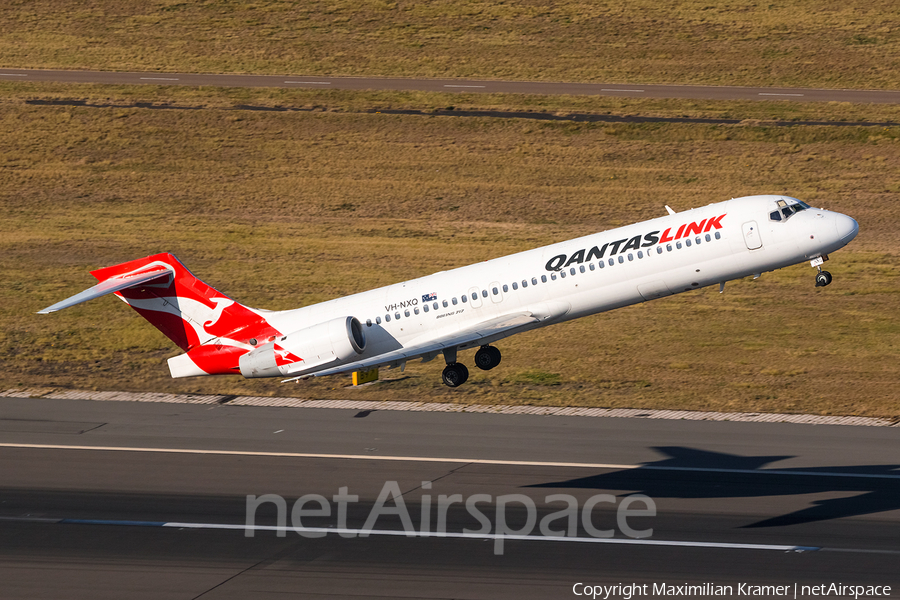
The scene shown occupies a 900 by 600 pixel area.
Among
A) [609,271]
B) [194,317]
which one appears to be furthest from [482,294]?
[194,317]

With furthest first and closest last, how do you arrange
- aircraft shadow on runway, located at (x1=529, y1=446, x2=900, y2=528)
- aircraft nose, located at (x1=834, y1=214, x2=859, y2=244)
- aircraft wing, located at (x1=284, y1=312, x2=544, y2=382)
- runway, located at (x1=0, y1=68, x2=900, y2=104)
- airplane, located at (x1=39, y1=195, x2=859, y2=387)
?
runway, located at (x1=0, y1=68, x2=900, y2=104), aircraft shadow on runway, located at (x1=529, y1=446, x2=900, y2=528), aircraft wing, located at (x1=284, y1=312, x2=544, y2=382), airplane, located at (x1=39, y1=195, x2=859, y2=387), aircraft nose, located at (x1=834, y1=214, x2=859, y2=244)

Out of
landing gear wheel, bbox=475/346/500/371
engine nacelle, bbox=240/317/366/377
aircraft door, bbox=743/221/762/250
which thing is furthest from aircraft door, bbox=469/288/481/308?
aircraft door, bbox=743/221/762/250

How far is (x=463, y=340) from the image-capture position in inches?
1420

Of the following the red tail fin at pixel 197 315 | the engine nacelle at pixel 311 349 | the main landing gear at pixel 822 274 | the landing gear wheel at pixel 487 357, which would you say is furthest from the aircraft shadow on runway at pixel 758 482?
the red tail fin at pixel 197 315

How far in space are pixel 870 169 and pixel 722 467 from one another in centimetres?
3897

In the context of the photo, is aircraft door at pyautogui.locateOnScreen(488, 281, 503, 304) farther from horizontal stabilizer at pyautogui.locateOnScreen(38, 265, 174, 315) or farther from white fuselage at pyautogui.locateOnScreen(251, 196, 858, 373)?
horizontal stabilizer at pyautogui.locateOnScreen(38, 265, 174, 315)

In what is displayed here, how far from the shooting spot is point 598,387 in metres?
49.6

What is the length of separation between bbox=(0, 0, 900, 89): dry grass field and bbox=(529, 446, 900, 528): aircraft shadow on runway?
47.2 meters

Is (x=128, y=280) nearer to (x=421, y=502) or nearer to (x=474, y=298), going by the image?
(x=474, y=298)

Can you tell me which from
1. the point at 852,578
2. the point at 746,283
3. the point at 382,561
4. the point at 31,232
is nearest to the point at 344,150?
the point at 31,232

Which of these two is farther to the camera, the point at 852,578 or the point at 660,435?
the point at 660,435

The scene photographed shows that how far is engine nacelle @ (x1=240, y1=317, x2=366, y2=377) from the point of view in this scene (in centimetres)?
3650

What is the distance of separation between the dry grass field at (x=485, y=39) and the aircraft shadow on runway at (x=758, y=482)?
47.2 m

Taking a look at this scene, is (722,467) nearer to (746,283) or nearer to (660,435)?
(660,435)
